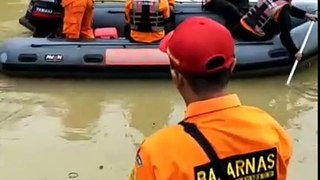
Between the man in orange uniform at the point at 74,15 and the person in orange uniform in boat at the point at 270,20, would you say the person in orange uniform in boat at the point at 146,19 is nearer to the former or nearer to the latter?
the man in orange uniform at the point at 74,15

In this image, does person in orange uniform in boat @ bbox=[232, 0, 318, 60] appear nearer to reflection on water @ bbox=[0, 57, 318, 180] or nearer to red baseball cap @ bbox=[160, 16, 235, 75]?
reflection on water @ bbox=[0, 57, 318, 180]

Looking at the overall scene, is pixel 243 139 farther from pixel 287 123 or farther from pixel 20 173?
pixel 287 123

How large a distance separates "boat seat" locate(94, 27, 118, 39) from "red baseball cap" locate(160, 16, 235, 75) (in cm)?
473

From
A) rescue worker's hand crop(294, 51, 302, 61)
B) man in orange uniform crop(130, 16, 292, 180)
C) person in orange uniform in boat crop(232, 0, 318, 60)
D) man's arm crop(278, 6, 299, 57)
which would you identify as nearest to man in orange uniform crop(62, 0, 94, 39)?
person in orange uniform in boat crop(232, 0, 318, 60)

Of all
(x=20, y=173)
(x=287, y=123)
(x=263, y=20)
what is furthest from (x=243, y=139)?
(x=263, y=20)

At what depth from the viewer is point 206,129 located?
1629 mm

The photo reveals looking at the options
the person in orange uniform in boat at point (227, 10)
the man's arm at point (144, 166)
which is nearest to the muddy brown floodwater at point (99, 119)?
the person in orange uniform in boat at point (227, 10)

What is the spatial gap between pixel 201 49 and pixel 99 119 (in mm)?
3538

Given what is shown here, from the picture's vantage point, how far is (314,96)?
5715 millimetres

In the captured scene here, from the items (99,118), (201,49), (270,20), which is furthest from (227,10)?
(201,49)

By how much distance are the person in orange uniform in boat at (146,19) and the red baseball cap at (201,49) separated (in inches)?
171

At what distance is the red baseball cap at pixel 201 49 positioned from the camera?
162 centimetres

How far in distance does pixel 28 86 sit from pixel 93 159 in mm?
1713

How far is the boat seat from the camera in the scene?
20.9 ft
